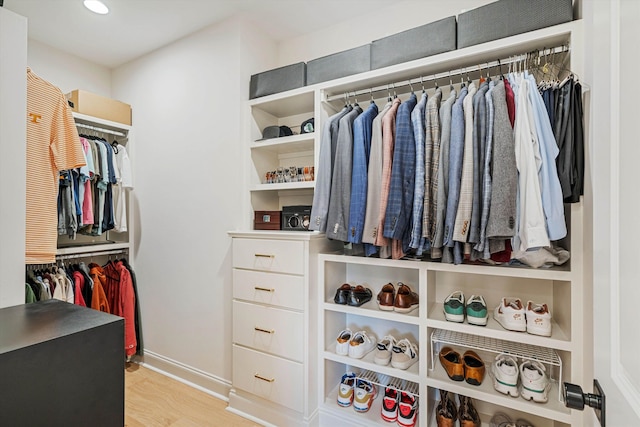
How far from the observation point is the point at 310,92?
6.08 ft

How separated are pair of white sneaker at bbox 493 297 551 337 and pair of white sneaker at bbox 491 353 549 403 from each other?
19 cm

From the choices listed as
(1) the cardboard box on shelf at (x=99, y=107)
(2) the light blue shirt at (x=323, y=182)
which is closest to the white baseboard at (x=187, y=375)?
(2) the light blue shirt at (x=323, y=182)

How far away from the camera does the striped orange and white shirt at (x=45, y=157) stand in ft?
4.64

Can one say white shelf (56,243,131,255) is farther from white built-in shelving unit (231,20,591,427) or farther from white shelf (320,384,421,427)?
white shelf (320,384,421,427)

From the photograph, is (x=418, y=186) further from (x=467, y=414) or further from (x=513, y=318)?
(x=467, y=414)

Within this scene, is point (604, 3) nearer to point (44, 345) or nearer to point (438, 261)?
point (438, 261)

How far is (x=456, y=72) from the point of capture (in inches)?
60.1

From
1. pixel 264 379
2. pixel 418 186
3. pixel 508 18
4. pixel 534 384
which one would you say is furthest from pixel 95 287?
pixel 508 18

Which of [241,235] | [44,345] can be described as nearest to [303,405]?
[241,235]

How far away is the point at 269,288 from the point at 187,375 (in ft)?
3.68

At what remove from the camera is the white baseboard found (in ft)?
6.81

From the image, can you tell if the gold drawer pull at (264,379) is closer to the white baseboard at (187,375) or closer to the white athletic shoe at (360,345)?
the white baseboard at (187,375)

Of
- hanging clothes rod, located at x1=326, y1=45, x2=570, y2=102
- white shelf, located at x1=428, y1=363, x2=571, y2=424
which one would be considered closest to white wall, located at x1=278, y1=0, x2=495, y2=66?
hanging clothes rod, located at x1=326, y1=45, x2=570, y2=102

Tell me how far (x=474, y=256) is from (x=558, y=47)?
38.2 inches
